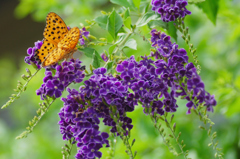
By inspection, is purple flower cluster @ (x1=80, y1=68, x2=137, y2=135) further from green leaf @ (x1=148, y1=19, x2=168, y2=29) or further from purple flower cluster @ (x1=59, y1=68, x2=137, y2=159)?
green leaf @ (x1=148, y1=19, x2=168, y2=29)

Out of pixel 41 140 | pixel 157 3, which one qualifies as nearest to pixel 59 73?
pixel 157 3

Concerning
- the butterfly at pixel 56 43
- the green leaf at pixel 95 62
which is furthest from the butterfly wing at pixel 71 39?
the green leaf at pixel 95 62

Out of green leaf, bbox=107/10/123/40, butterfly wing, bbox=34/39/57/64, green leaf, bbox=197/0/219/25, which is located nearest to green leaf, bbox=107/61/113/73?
green leaf, bbox=107/10/123/40

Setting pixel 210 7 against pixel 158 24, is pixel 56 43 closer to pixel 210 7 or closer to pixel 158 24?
pixel 158 24

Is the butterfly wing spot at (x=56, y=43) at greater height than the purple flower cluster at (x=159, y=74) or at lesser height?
greater

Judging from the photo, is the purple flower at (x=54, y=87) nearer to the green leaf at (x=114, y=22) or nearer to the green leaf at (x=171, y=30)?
the green leaf at (x=114, y=22)

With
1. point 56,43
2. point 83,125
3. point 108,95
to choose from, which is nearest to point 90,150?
point 83,125

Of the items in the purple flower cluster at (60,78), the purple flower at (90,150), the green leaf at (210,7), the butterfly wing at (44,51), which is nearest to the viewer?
the purple flower at (90,150)
